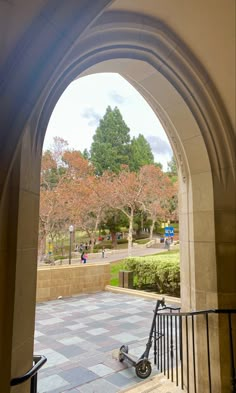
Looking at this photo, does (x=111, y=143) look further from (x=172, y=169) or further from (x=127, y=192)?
(x=127, y=192)

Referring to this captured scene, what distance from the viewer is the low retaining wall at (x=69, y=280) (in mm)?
7203

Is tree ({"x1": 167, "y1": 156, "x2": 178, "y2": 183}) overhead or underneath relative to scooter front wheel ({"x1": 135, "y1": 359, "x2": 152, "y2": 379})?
overhead

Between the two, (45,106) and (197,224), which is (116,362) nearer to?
(197,224)

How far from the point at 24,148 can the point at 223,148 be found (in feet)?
6.22

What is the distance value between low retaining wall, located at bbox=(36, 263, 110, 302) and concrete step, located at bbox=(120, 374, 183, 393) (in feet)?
15.7

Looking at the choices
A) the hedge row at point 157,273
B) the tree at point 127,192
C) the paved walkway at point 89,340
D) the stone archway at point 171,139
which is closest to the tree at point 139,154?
the tree at point 127,192

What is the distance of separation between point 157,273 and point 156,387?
5.23 metres

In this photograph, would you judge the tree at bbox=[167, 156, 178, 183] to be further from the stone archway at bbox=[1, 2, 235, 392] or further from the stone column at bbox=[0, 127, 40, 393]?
the stone column at bbox=[0, 127, 40, 393]

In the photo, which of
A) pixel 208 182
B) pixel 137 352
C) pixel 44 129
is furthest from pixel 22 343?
pixel 137 352

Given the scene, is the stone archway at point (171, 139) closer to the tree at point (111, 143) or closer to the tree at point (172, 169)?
the tree at point (111, 143)

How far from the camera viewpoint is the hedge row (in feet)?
25.1

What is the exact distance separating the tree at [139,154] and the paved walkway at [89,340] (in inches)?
548

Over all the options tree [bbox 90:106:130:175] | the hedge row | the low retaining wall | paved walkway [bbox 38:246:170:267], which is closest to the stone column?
the low retaining wall

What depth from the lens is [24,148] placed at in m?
1.54
